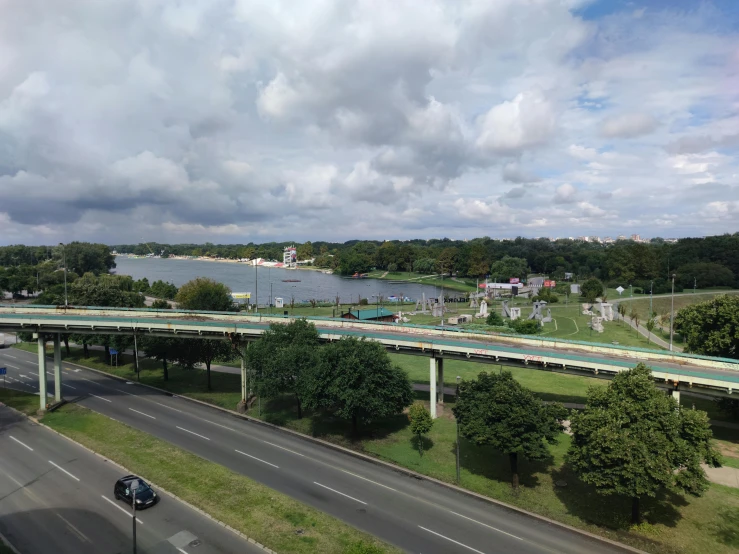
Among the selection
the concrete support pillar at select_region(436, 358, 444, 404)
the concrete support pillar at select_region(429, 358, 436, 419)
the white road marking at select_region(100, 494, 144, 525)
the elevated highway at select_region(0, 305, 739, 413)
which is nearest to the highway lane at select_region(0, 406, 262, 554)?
the white road marking at select_region(100, 494, 144, 525)

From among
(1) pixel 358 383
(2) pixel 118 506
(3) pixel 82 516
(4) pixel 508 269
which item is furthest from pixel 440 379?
(4) pixel 508 269

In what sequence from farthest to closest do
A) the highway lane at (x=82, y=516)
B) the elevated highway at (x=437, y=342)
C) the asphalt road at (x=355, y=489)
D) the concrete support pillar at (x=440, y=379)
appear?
the concrete support pillar at (x=440, y=379) < the elevated highway at (x=437, y=342) < the asphalt road at (x=355, y=489) < the highway lane at (x=82, y=516)

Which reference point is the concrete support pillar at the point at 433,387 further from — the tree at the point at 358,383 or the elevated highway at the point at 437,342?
the tree at the point at 358,383

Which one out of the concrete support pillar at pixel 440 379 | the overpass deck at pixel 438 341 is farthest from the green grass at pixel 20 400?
the concrete support pillar at pixel 440 379

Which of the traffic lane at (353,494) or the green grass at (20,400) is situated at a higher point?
the traffic lane at (353,494)

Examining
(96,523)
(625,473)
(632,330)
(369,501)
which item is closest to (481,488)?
(369,501)

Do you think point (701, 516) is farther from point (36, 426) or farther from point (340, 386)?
point (36, 426)

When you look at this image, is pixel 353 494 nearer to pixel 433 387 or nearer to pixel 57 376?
pixel 433 387
